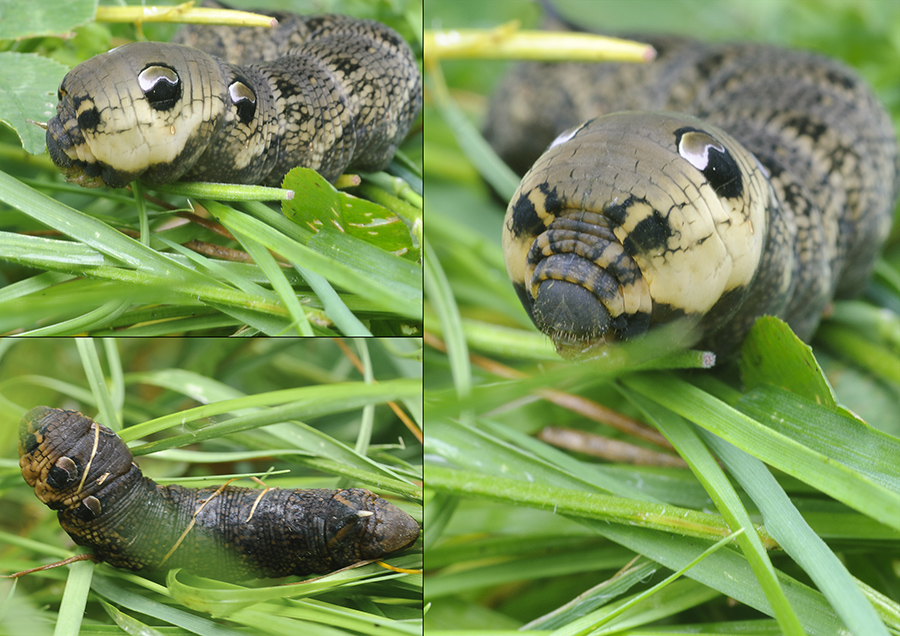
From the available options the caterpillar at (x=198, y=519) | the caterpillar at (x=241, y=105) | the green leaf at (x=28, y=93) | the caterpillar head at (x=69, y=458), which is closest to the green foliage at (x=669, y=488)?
the caterpillar at (x=198, y=519)

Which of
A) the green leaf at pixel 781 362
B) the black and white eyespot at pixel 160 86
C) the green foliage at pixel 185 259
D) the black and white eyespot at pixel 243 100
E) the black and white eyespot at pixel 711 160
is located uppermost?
the black and white eyespot at pixel 160 86

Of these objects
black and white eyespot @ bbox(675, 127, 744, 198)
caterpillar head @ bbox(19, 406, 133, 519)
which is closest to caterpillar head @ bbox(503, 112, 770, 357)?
black and white eyespot @ bbox(675, 127, 744, 198)

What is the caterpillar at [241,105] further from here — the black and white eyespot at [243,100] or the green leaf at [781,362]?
the green leaf at [781,362]

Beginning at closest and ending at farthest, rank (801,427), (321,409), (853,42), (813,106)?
(321,409), (801,427), (813,106), (853,42)

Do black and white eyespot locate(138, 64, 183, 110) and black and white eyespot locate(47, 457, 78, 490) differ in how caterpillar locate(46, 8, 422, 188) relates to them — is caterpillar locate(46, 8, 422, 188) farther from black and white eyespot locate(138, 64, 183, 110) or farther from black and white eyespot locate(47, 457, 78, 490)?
black and white eyespot locate(47, 457, 78, 490)

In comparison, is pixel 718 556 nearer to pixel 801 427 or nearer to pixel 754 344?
pixel 801 427

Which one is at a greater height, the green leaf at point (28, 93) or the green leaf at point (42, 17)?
the green leaf at point (42, 17)

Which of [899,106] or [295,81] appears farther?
[899,106]

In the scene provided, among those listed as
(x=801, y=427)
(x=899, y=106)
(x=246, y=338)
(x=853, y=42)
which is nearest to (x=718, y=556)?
(x=801, y=427)
